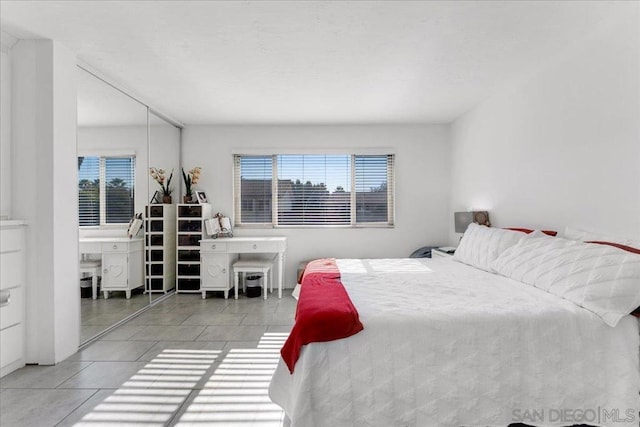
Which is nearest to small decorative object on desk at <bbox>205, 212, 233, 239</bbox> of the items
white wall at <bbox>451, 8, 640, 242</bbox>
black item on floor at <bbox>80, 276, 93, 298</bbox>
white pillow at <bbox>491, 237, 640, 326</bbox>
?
black item on floor at <bbox>80, 276, 93, 298</bbox>

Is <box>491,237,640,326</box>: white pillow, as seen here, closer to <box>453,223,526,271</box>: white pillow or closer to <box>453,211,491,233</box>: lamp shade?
<box>453,223,526,271</box>: white pillow

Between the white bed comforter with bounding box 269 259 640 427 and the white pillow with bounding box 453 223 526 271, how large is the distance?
46.4 inches

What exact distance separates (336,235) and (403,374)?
3.64 m

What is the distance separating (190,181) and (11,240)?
8.85ft

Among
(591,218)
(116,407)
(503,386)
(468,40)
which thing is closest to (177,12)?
(468,40)

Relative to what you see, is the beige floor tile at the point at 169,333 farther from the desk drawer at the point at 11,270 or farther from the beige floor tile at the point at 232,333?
the desk drawer at the point at 11,270

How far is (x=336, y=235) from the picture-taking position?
16.9 ft

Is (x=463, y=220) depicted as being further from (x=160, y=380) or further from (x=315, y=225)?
(x=160, y=380)

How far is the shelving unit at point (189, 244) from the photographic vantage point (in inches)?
188

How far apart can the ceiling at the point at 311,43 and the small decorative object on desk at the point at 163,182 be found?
2.97 ft

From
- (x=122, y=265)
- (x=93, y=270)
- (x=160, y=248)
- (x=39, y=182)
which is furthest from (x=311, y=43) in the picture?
(x=160, y=248)

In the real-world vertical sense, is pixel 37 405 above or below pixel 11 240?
below

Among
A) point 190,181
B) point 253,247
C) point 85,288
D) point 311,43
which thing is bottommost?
point 85,288

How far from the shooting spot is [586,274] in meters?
1.81
